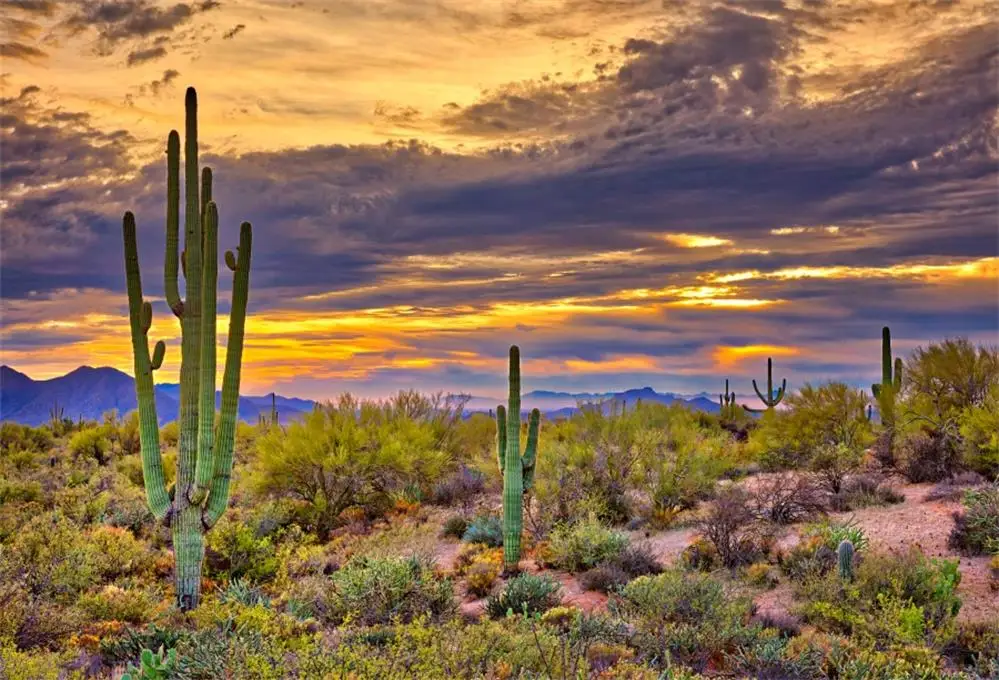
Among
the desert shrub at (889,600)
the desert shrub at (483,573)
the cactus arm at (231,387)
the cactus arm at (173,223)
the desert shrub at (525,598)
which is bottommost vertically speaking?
the desert shrub at (483,573)

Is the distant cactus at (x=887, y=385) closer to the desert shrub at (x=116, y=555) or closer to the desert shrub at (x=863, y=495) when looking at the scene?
the desert shrub at (x=863, y=495)

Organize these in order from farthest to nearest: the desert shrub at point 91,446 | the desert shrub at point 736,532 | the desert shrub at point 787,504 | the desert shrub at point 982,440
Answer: the desert shrub at point 91,446
the desert shrub at point 982,440
the desert shrub at point 787,504
the desert shrub at point 736,532

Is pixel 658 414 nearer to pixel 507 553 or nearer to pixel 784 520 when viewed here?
pixel 784 520

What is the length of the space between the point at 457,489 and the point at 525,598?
450 inches

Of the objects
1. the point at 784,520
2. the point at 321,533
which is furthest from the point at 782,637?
the point at 321,533

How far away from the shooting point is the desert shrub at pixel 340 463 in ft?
71.4

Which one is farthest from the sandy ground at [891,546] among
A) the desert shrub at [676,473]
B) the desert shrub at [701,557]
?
the desert shrub at [676,473]

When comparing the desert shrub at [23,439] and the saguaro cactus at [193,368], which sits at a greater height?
the saguaro cactus at [193,368]

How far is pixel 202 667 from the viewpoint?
8312 millimetres

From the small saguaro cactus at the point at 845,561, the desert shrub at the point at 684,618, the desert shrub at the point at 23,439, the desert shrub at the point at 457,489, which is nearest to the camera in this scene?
the desert shrub at the point at 684,618

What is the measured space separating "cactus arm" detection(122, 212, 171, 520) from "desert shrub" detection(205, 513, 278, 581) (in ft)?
8.24

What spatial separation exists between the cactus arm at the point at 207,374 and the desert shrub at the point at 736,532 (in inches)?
343

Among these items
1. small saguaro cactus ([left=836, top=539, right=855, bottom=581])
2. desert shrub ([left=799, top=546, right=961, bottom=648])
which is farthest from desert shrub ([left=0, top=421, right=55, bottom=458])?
desert shrub ([left=799, top=546, right=961, bottom=648])

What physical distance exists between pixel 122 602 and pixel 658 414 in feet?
59.6
